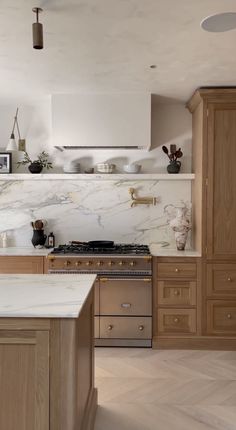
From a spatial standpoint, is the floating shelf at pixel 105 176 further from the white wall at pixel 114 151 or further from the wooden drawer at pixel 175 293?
the wooden drawer at pixel 175 293

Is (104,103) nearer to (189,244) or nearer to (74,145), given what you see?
(74,145)

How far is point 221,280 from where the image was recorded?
3.80 metres

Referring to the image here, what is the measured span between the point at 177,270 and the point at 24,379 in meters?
2.33

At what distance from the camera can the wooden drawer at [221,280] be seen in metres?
3.79

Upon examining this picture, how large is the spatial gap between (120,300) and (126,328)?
28 centimetres

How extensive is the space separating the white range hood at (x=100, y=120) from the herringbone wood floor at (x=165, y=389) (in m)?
2.09

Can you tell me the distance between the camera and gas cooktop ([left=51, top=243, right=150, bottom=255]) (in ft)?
12.8

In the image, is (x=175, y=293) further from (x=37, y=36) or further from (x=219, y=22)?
(x=37, y=36)

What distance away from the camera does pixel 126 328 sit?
382 cm

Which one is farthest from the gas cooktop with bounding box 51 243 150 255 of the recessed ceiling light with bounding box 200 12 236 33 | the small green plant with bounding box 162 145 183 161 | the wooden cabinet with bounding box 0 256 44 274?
the recessed ceiling light with bounding box 200 12 236 33

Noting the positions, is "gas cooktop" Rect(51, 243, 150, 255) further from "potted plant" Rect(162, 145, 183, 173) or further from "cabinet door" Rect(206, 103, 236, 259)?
"potted plant" Rect(162, 145, 183, 173)

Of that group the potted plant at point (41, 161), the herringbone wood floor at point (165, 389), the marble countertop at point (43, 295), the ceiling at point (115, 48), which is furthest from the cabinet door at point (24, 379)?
the potted plant at point (41, 161)

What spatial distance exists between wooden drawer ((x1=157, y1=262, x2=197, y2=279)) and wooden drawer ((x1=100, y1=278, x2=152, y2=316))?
17 cm

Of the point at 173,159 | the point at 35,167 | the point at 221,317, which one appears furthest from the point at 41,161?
the point at 221,317
